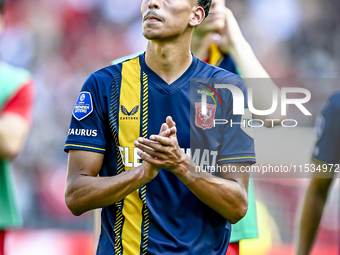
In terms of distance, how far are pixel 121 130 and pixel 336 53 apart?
25.2 feet

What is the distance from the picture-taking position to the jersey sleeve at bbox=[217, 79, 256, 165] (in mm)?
2107

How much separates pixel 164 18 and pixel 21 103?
1415 mm

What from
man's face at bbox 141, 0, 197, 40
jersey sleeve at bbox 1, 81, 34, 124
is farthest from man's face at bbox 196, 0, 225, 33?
jersey sleeve at bbox 1, 81, 34, 124

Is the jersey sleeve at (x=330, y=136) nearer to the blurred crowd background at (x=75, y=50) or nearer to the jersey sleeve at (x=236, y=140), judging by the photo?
the jersey sleeve at (x=236, y=140)

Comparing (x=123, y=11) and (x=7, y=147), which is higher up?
(x=123, y=11)

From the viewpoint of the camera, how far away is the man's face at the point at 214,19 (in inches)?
109

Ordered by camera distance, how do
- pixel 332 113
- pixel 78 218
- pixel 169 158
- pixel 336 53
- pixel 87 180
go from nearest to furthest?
pixel 169 158 → pixel 87 180 → pixel 332 113 → pixel 78 218 → pixel 336 53

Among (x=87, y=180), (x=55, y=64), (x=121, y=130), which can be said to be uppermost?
(x=55, y=64)

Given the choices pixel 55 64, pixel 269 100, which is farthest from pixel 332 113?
pixel 55 64

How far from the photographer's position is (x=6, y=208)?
2.95 meters

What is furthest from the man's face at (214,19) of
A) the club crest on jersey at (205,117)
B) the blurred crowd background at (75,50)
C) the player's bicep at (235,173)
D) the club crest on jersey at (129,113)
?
the blurred crowd background at (75,50)

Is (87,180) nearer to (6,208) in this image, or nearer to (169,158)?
(169,158)

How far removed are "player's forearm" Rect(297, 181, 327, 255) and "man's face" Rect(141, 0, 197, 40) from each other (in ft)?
3.46

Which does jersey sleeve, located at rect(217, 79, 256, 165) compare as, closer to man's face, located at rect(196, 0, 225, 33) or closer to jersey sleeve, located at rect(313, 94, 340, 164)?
jersey sleeve, located at rect(313, 94, 340, 164)
